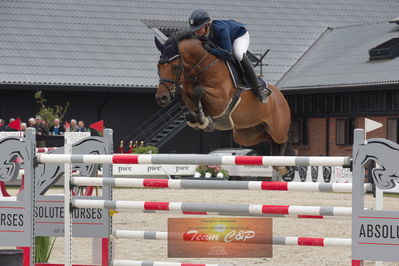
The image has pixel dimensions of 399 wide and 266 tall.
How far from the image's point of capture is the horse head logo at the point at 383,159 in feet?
19.2

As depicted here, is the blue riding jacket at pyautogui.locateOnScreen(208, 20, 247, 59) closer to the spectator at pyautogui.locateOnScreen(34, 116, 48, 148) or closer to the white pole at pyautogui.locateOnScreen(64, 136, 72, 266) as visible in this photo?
the white pole at pyautogui.locateOnScreen(64, 136, 72, 266)

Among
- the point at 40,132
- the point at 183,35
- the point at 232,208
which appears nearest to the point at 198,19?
the point at 183,35

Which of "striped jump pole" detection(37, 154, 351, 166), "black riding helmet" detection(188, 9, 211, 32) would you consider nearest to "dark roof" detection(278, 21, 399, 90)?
"black riding helmet" detection(188, 9, 211, 32)

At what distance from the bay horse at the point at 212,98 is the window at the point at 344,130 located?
22357 millimetres

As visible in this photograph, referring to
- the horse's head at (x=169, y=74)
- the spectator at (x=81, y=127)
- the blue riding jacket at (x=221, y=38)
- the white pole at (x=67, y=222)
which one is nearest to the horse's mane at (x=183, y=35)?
the horse's head at (x=169, y=74)

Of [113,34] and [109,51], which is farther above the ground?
[113,34]

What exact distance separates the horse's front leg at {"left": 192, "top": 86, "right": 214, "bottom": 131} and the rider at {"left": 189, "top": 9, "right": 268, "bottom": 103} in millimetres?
Answer: 487

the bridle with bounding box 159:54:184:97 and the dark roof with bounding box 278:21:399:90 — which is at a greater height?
the dark roof with bounding box 278:21:399:90

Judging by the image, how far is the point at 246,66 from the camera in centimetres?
868

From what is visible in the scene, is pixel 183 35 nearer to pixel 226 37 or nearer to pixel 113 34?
pixel 226 37

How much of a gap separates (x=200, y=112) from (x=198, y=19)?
82 centimetres

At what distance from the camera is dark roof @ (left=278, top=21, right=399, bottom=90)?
29.6 metres

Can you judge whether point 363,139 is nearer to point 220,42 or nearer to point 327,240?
point 327,240

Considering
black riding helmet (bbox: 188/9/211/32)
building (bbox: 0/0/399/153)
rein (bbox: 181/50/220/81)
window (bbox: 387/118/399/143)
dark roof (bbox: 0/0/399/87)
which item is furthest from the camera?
dark roof (bbox: 0/0/399/87)
